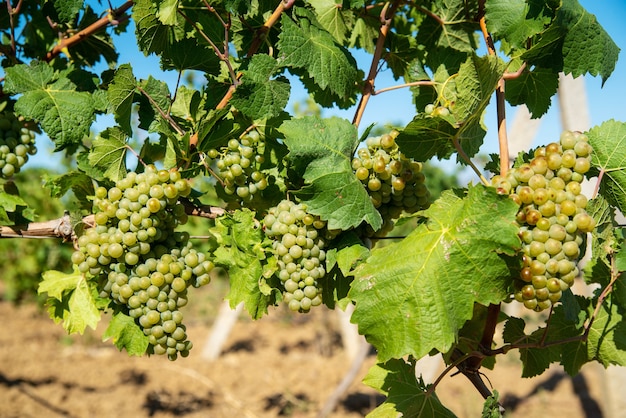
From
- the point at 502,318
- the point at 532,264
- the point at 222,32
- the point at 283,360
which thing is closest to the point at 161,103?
the point at 222,32

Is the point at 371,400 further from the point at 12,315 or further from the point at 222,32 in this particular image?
the point at 12,315

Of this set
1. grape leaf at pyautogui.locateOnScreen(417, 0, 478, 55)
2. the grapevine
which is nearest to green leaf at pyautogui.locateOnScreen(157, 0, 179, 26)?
the grapevine

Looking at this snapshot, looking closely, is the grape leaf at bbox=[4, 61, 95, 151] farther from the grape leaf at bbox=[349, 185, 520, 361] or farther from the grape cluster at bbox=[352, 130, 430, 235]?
the grape leaf at bbox=[349, 185, 520, 361]

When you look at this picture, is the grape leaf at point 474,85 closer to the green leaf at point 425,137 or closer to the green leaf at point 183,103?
the green leaf at point 425,137

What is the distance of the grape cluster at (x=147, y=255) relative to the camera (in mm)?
1476

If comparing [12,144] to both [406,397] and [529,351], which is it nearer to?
[406,397]

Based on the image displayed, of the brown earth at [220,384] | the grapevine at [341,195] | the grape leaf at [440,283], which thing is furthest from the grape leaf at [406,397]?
the brown earth at [220,384]

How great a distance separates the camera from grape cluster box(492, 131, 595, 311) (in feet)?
3.95

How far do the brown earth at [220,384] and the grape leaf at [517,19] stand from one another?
515 cm

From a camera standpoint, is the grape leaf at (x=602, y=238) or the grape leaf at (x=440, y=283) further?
the grape leaf at (x=602, y=238)

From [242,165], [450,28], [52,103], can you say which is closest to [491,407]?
[242,165]

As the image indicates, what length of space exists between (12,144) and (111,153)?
0.53m

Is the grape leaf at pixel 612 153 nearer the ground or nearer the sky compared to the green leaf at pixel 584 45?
nearer the ground

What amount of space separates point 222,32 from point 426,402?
4.06 ft
